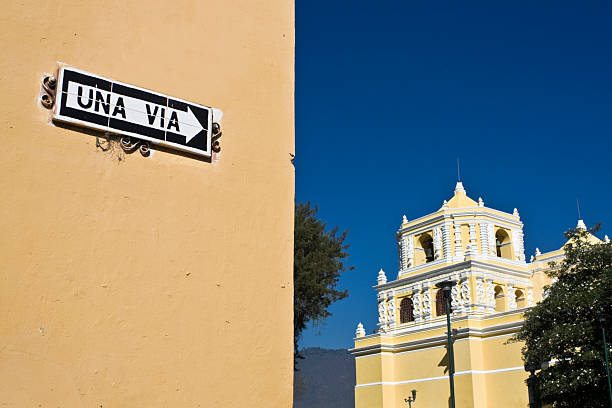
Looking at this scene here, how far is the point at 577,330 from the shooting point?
16.2 metres

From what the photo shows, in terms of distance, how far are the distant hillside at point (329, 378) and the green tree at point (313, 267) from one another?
93.8 meters

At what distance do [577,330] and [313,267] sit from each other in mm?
7377

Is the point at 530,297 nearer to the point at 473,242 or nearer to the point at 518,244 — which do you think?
the point at 518,244

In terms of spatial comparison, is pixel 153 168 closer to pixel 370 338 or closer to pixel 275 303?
pixel 275 303

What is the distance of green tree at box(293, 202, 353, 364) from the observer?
13547mm

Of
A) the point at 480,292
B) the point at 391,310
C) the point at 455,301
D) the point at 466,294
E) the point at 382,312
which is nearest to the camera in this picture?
the point at 480,292

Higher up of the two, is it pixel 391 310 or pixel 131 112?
pixel 391 310

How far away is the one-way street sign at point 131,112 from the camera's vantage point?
295 centimetres

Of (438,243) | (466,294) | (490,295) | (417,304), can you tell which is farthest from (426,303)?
(490,295)

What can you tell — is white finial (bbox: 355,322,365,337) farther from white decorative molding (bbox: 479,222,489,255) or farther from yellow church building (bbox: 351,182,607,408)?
white decorative molding (bbox: 479,222,489,255)

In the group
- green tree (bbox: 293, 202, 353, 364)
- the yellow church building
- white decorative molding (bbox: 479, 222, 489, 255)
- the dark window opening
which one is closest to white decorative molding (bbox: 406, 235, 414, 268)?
the yellow church building

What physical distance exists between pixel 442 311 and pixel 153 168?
87.8 ft

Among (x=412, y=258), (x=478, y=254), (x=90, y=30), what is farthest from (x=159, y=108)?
(x=412, y=258)

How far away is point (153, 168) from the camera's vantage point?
10.5 ft
